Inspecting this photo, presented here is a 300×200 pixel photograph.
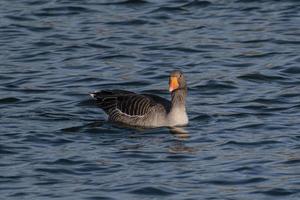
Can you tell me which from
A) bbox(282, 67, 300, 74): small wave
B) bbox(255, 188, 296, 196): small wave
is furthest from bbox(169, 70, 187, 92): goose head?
bbox(255, 188, 296, 196): small wave

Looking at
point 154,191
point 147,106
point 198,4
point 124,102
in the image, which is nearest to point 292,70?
point 147,106

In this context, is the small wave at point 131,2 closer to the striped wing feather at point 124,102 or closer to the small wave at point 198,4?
the small wave at point 198,4

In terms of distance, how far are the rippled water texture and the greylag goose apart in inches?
9.0

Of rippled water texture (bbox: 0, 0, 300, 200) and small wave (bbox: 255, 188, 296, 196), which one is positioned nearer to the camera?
small wave (bbox: 255, 188, 296, 196)

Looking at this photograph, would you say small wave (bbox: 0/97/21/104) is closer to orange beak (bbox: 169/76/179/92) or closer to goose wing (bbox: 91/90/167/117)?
goose wing (bbox: 91/90/167/117)

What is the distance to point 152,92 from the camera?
68.0 ft

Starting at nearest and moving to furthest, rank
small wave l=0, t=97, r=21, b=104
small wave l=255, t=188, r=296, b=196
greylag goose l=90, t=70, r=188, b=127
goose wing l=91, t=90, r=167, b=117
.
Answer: small wave l=255, t=188, r=296, b=196
greylag goose l=90, t=70, r=188, b=127
goose wing l=91, t=90, r=167, b=117
small wave l=0, t=97, r=21, b=104

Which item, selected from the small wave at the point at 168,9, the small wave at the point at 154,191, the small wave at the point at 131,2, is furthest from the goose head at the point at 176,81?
the small wave at the point at 131,2

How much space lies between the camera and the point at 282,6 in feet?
87.4

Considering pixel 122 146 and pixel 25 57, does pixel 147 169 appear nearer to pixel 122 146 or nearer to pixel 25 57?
pixel 122 146

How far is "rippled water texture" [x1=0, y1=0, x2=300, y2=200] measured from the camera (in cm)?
1492

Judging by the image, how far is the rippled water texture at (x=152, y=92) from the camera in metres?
14.9

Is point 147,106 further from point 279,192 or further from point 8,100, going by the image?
point 279,192

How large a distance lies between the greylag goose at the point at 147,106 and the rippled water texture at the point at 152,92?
230 millimetres
